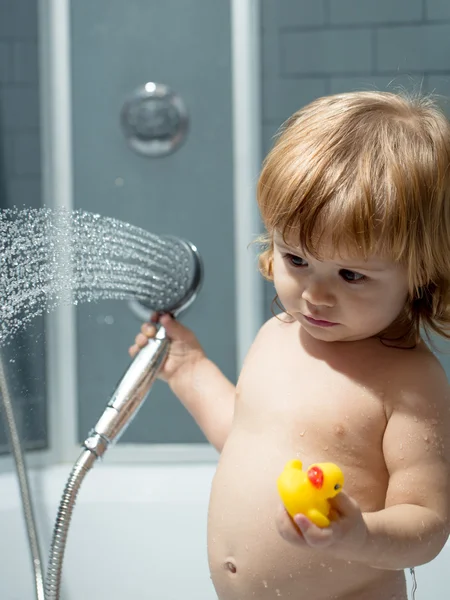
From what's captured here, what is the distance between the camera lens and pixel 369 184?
23.9 inches

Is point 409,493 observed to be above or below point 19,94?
below

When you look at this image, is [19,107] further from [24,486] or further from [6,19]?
[24,486]

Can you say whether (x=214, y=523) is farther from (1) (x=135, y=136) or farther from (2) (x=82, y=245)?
(1) (x=135, y=136)

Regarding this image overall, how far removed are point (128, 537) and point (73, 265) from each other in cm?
41

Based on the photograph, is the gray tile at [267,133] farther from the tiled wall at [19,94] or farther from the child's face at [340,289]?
the child's face at [340,289]

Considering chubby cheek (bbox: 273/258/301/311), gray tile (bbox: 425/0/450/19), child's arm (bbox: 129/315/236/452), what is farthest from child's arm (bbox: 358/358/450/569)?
gray tile (bbox: 425/0/450/19)

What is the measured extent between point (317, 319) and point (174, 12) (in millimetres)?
632

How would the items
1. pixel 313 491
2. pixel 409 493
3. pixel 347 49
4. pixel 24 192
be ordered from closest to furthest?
1. pixel 313 491
2. pixel 409 493
3. pixel 24 192
4. pixel 347 49

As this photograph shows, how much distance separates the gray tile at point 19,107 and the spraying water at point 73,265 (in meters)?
0.20

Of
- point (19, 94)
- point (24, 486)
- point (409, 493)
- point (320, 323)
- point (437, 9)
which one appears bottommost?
point (24, 486)

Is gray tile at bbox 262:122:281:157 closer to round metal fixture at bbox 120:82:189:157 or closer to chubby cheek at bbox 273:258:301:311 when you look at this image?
round metal fixture at bbox 120:82:189:157

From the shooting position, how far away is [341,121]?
2.11 feet

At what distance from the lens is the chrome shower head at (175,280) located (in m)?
0.83

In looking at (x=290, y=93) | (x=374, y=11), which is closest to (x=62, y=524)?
(x=290, y=93)
